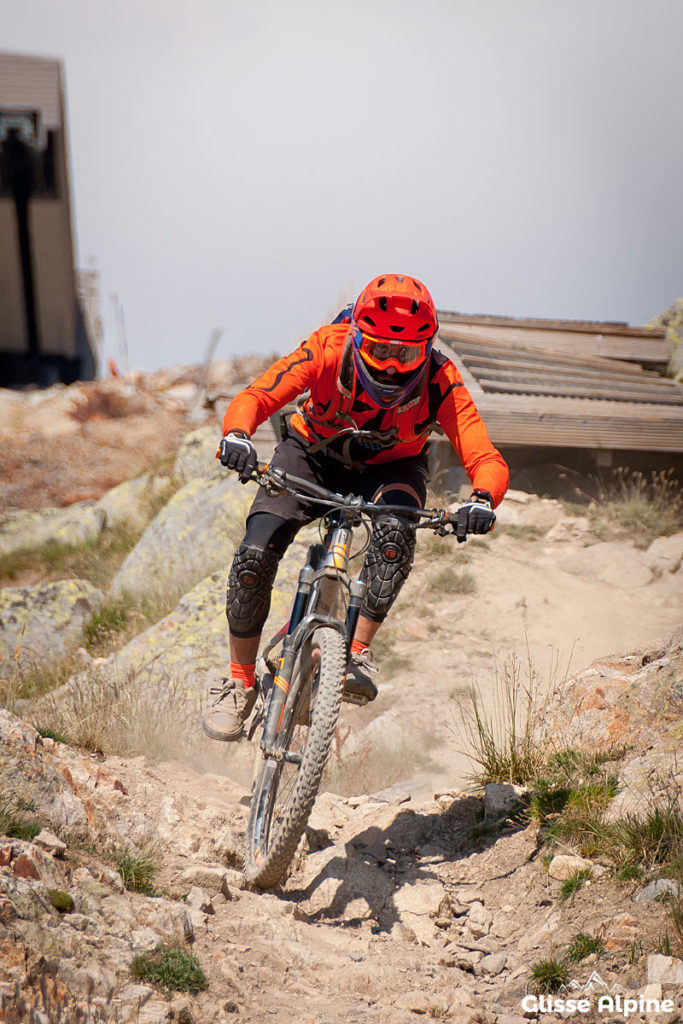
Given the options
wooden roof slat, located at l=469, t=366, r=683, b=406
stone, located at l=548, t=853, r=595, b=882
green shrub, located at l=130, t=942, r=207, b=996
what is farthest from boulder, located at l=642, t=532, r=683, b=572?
green shrub, located at l=130, t=942, r=207, b=996

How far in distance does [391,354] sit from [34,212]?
1209 centimetres

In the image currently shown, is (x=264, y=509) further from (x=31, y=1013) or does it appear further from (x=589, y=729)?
(x=31, y=1013)

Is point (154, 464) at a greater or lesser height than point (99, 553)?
greater

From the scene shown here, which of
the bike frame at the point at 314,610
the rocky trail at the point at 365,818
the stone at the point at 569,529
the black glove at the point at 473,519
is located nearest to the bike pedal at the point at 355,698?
the bike frame at the point at 314,610

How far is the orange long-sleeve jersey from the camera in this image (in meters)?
3.99

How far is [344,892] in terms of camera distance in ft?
12.4

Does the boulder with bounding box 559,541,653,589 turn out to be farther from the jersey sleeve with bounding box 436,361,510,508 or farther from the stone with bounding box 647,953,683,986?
the stone with bounding box 647,953,683,986

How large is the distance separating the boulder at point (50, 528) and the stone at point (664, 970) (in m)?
9.12

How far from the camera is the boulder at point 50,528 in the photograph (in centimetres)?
1082

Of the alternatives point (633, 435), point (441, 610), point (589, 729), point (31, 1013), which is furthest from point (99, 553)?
point (31, 1013)

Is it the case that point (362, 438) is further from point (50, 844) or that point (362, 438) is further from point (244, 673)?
point (50, 844)

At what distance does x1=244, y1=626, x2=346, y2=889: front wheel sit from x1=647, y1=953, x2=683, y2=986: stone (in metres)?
1.29

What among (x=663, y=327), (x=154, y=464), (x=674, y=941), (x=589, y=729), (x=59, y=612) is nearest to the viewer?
(x=674, y=941)

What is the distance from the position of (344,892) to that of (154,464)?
9398mm
